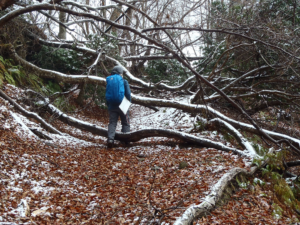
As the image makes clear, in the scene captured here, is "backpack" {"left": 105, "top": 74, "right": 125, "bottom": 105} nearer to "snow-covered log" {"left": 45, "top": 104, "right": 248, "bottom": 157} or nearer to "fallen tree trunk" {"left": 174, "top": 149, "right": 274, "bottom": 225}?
"snow-covered log" {"left": 45, "top": 104, "right": 248, "bottom": 157}

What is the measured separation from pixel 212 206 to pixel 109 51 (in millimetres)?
9618

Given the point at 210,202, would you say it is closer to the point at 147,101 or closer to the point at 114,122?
the point at 114,122

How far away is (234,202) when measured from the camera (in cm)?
330

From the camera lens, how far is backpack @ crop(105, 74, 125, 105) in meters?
6.46

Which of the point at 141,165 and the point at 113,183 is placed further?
the point at 141,165

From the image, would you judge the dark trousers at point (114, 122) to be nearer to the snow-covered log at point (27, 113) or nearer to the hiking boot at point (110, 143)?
the hiking boot at point (110, 143)

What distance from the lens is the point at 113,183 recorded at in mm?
4188

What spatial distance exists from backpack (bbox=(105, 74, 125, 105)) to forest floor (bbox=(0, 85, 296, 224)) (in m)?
1.34

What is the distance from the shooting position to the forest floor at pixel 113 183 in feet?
9.87

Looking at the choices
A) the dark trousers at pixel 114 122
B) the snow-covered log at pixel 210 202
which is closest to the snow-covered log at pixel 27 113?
the dark trousers at pixel 114 122

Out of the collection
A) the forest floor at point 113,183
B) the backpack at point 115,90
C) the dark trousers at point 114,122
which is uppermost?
the backpack at point 115,90

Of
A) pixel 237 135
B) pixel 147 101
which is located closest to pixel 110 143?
pixel 147 101

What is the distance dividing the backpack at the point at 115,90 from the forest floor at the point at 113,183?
1345 mm

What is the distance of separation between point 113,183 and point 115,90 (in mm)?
2956
